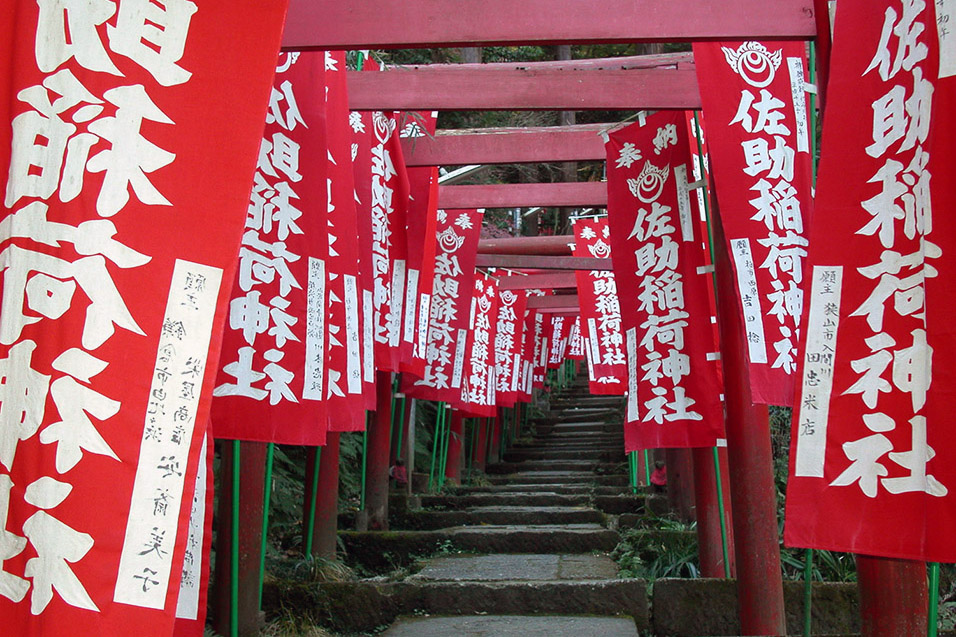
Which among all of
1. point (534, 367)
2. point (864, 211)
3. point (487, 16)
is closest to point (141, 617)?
point (864, 211)

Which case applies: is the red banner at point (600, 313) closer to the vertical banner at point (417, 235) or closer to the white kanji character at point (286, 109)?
the vertical banner at point (417, 235)

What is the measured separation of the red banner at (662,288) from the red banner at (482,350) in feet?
22.7

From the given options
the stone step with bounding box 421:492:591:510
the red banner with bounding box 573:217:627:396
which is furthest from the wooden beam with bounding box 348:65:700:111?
the stone step with bounding box 421:492:591:510

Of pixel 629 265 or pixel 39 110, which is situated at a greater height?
pixel 629 265

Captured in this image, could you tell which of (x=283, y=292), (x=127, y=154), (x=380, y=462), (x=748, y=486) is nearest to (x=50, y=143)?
(x=127, y=154)

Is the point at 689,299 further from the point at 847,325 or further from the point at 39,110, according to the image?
the point at 39,110

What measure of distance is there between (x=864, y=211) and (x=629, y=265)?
4049 mm

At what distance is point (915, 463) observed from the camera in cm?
284

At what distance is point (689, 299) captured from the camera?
684cm

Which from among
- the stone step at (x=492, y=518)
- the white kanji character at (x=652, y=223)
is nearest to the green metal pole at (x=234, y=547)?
the white kanji character at (x=652, y=223)

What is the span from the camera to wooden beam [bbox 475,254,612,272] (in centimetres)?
1250

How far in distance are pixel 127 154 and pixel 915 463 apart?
2.45 metres

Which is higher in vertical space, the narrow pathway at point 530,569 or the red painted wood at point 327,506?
the red painted wood at point 327,506

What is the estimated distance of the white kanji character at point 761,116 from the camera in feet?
17.7
